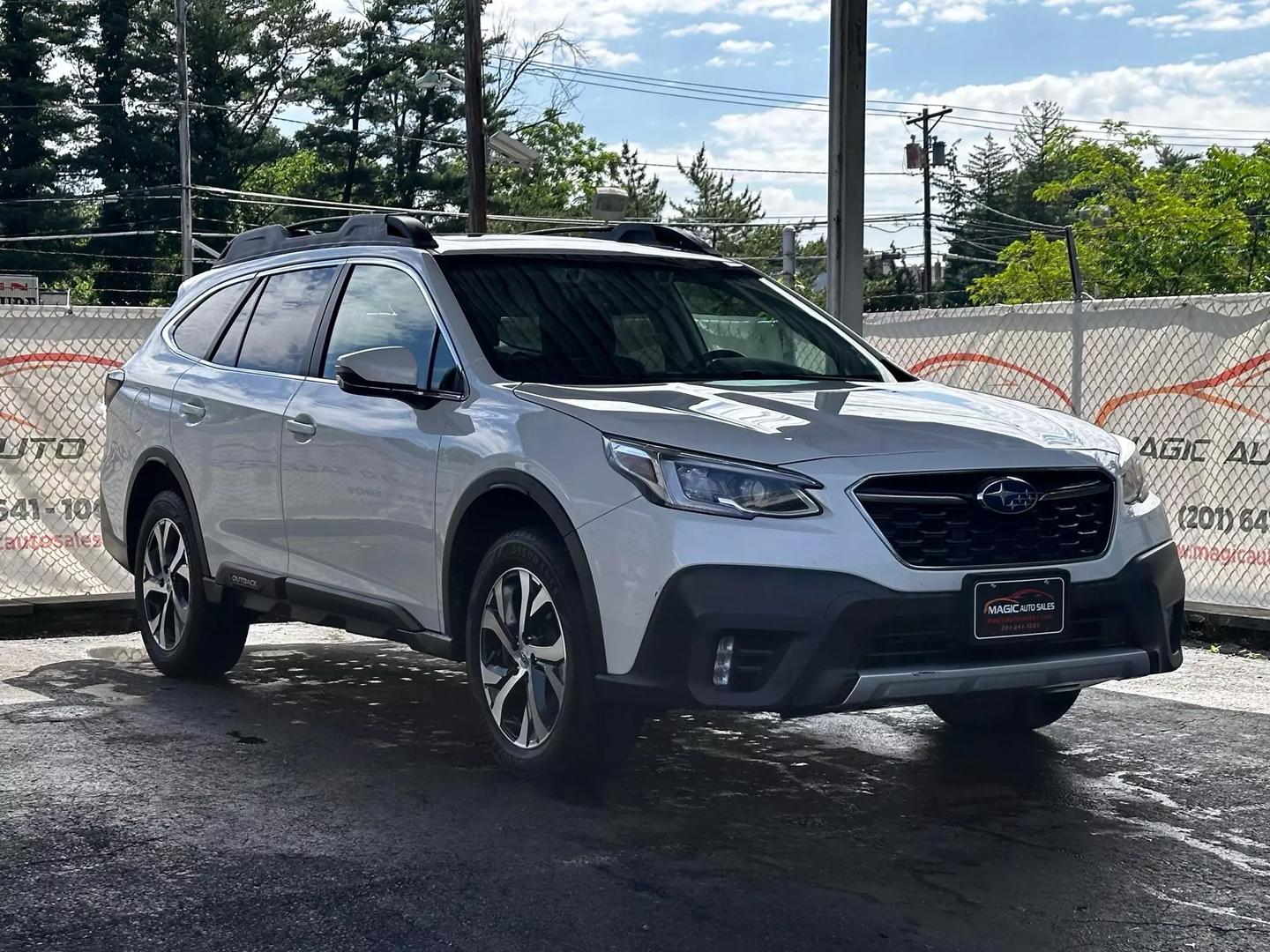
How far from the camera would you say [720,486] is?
15.6ft

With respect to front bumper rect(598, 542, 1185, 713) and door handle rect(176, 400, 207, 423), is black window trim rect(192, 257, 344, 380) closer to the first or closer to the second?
door handle rect(176, 400, 207, 423)

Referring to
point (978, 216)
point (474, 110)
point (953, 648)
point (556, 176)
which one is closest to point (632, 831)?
point (953, 648)

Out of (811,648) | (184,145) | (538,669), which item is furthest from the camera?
(184,145)

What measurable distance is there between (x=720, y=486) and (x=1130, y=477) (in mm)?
1451

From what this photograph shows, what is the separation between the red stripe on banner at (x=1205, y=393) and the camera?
8.83m

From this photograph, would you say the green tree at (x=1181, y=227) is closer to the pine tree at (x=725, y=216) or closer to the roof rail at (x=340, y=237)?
the pine tree at (x=725, y=216)

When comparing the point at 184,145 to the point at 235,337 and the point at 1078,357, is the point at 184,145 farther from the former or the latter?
the point at 235,337

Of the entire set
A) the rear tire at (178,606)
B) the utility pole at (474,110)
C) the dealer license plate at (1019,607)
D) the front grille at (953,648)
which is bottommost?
the rear tire at (178,606)

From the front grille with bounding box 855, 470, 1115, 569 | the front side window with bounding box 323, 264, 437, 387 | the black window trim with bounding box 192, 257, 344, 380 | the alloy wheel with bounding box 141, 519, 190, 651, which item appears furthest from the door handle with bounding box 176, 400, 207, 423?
the front grille with bounding box 855, 470, 1115, 569

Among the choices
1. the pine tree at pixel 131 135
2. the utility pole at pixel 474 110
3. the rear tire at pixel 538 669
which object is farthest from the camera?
the pine tree at pixel 131 135

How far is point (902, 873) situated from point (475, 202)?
1771 centimetres

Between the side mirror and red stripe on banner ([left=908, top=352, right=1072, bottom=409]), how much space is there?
510 cm

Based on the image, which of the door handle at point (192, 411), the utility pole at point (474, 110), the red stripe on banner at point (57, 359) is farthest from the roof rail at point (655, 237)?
the utility pole at point (474, 110)

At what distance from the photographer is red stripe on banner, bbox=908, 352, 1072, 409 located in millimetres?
9852
